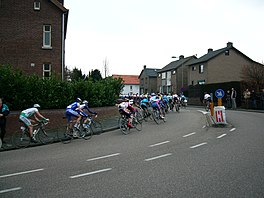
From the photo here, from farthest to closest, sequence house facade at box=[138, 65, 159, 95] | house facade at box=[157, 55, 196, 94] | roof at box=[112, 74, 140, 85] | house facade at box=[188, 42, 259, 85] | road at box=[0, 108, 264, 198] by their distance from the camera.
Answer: roof at box=[112, 74, 140, 85] < house facade at box=[138, 65, 159, 95] < house facade at box=[157, 55, 196, 94] < house facade at box=[188, 42, 259, 85] < road at box=[0, 108, 264, 198]

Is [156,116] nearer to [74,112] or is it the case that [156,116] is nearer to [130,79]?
[74,112]

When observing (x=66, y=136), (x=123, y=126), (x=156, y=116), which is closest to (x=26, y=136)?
(x=66, y=136)

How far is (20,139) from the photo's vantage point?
10766 millimetres

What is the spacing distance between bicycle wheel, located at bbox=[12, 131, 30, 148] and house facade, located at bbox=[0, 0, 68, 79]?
453 inches

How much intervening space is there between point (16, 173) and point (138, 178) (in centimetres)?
311

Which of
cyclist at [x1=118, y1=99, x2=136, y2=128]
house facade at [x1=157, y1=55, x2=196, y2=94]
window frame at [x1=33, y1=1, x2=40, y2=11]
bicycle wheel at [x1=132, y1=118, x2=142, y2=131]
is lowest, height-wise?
bicycle wheel at [x1=132, y1=118, x2=142, y2=131]

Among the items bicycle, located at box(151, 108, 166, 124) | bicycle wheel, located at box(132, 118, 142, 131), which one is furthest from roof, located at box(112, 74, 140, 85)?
bicycle wheel, located at box(132, 118, 142, 131)

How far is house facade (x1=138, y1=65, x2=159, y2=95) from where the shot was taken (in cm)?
7344

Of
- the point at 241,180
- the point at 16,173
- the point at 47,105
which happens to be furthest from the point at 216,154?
the point at 47,105

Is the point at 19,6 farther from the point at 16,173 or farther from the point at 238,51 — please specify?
the point at 238,51

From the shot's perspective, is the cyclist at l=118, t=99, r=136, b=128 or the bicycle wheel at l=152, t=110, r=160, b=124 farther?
the bicycle wheel at l=152, t=110, r=160, b=124

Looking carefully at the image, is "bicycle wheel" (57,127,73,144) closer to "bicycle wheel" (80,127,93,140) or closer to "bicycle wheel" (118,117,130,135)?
"bicycle wheel" (80,127,93,140)

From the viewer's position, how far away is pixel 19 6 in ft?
72.0

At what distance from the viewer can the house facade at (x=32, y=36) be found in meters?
21.6
